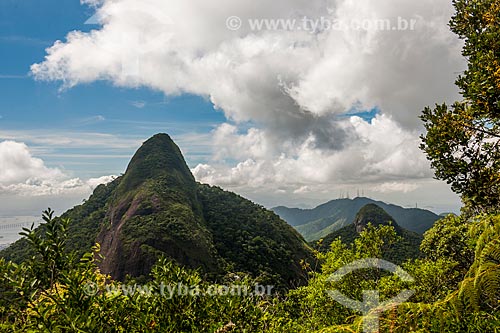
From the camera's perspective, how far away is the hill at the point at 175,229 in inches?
2445

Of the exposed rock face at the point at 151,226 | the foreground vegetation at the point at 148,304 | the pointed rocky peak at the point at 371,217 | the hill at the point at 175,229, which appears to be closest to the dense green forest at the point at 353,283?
the foreground vegetation at the point at 148,304

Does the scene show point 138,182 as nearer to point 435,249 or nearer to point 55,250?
point 435,249

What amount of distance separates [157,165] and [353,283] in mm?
95532

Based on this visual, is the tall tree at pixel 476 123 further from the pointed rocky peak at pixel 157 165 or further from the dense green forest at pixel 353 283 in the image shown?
the pointed rocky peak at pixel 157 165

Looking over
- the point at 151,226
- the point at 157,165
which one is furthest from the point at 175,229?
the point at 157,165

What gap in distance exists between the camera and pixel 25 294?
320 cm

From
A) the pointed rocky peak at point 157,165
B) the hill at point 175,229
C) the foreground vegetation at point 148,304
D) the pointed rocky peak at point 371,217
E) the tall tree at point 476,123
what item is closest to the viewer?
the foreground vegetation at point 148,304

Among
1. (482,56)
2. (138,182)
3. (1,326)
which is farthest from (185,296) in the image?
(138,182)

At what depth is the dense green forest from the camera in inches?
133

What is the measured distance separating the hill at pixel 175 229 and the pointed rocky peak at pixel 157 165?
1.06 ft

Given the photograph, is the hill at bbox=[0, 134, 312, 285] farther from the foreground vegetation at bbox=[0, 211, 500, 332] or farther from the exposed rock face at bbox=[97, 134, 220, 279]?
the foreground vegetation at bbox=[0, 211, 500, 332]

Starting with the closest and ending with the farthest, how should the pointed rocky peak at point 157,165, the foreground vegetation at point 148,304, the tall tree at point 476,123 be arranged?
the foreground vegetation at point 148,304 < the tall tree at point 476,123 < the pointed rocky peak at point 157,165

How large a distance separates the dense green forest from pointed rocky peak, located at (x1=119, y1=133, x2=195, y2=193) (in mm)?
84929

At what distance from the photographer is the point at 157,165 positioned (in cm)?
10231
